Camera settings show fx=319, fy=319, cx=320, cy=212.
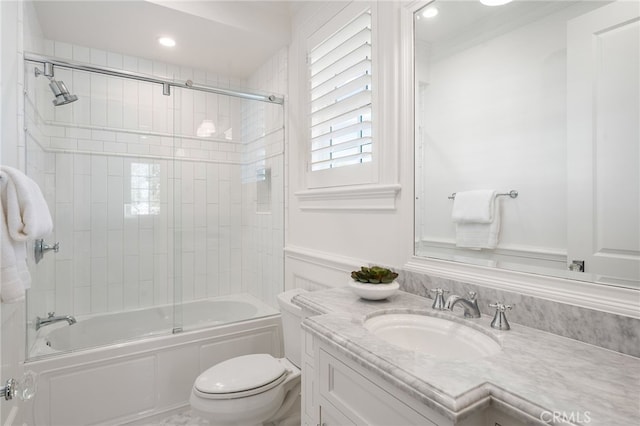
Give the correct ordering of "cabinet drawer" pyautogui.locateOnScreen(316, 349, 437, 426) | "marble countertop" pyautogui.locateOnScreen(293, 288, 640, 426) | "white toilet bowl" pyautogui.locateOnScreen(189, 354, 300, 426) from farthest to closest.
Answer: "white toilet bowl" pyautogui.locateOnScreen(189, 354, 300, 426) < "cabinet drawer" pyautogui.locateOnScreen(316, 349, 437, 426) < "marble countertop" pyautogui.locateOnScreen(293, 288, 640, 426)

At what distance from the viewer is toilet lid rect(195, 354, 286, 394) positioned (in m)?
1.47

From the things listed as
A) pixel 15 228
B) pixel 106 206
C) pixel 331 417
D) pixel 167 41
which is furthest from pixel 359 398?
pixel 167 41

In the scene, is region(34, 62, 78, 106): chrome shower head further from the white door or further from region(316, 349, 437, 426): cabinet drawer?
the white door

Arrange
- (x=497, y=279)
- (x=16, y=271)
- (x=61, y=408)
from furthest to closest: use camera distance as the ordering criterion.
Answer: (x=61, y=408), (x=497, y=279), (x=16, y=271)

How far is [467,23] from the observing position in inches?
48.9

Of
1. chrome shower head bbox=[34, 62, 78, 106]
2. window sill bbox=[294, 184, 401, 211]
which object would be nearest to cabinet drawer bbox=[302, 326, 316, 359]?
window sill bbox=[294, 184, 401, 211]

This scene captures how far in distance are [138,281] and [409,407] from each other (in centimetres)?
240

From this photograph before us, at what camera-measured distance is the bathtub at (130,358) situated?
5.57 feet

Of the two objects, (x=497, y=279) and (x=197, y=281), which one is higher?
(x=497, y=279)

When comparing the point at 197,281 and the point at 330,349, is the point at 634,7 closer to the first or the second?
the point at 330,349

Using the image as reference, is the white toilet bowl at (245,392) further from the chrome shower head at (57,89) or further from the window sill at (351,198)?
the chrome shower head at (57,89)

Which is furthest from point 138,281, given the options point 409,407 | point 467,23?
point 467,23

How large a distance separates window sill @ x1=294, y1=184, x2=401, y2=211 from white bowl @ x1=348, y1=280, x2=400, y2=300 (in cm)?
40

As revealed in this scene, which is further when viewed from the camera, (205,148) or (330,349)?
(205,148)
